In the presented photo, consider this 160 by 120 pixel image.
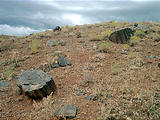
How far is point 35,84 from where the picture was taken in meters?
6.11

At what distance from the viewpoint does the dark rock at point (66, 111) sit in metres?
4.75

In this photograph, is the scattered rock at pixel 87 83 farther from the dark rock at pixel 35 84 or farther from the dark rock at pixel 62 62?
the dark rock at pixel 62 62

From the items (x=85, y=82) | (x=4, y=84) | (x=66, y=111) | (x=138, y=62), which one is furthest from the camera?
(x=138, y=62)

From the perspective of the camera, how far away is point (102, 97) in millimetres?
5613

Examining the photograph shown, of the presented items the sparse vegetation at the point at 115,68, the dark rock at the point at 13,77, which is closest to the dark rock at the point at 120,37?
the sparse vegetation at the point at 115,68

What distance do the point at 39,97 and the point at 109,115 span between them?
287 cm

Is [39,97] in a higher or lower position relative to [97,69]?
lower

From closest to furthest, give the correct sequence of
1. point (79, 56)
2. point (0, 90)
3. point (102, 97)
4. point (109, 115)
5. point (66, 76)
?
point (109, 115) < point (102, 97) < point (0, 90) < point (66, 76) < point (79, 56)

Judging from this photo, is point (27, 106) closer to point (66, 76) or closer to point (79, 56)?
point (66, 76)

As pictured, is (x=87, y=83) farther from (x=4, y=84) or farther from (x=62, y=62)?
(x=4, y=84)

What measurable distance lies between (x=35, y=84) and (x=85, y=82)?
6.97 ft

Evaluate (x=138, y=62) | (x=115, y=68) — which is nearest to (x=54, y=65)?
(x=115, y=68)

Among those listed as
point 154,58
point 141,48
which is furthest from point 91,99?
point 141,48

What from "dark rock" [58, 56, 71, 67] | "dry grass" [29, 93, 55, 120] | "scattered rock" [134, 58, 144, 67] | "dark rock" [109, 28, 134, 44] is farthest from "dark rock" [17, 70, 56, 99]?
"dark rock" [109, 28, 134, 44]
